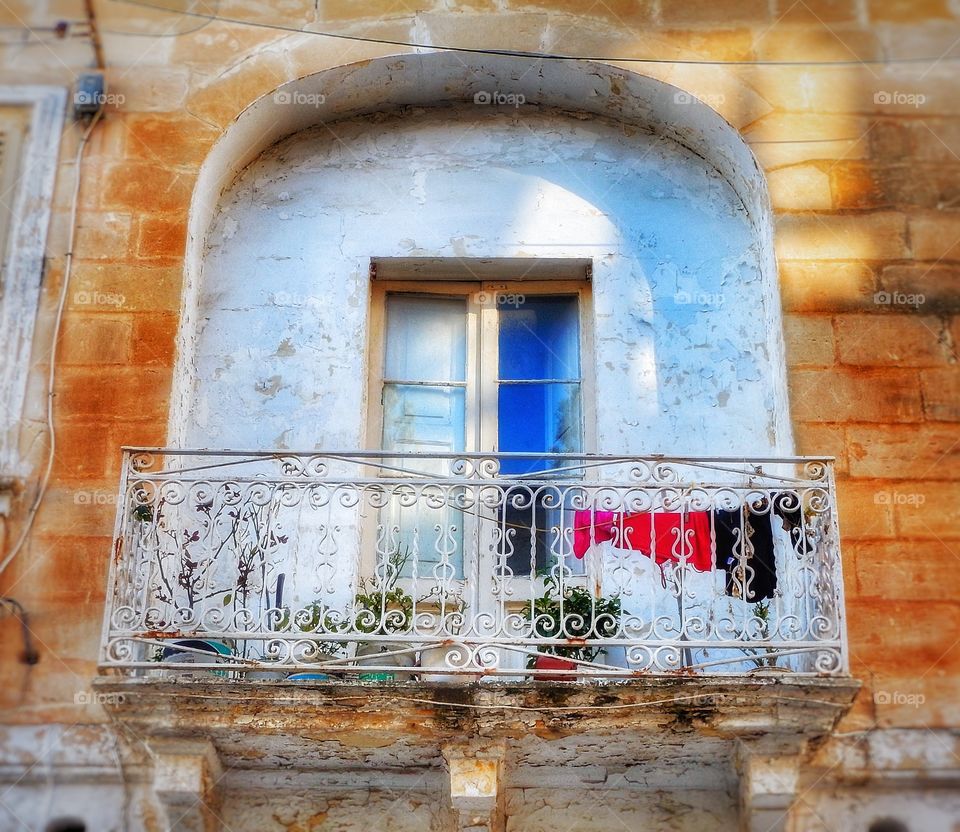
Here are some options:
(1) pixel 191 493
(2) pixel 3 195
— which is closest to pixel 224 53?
(2) pixel 3 195

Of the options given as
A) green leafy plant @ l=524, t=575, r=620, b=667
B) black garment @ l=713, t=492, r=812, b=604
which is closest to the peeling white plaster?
black garment @ l=713, t=492, r=812, b=604

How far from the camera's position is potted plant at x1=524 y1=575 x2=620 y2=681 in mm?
6582

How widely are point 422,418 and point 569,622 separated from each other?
5.50ft

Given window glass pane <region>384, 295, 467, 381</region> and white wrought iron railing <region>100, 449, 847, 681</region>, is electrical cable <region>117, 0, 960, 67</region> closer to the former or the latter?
window glass pane <region>384, 295, 467, 381</region>

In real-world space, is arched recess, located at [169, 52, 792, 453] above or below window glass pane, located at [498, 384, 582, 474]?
above

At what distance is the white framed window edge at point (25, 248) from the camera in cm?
730

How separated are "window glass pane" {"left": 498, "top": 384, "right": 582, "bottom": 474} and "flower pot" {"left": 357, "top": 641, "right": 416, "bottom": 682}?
132cm

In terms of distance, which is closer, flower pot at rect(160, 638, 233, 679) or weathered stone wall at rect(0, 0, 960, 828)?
flower pot at rect(160, 638, 233, 679)

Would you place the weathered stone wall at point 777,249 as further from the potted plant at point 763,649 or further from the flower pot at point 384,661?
the flower pot at point 384,661

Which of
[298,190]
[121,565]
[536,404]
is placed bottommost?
[121,565]

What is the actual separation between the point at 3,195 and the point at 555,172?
301 centimetres

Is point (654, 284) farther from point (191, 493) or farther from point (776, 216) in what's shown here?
point (191, 493)

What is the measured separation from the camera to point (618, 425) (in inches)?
305

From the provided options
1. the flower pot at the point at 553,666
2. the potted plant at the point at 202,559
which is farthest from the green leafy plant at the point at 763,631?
the potted plant at the point at 202,559
